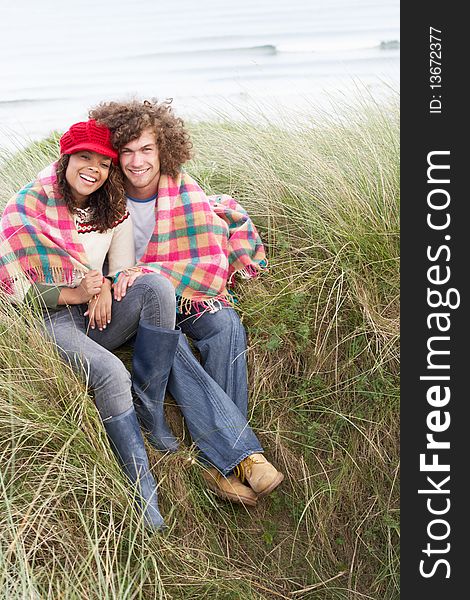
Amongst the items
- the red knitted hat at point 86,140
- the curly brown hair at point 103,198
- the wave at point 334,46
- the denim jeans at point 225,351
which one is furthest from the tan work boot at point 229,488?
the wave at point 334,46

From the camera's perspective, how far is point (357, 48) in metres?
16.2

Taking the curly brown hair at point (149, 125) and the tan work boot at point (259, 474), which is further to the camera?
the curly brown hair at point (149, 125)

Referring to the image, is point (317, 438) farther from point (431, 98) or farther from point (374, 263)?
point (431, 98)

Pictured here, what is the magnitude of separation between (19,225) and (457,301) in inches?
68.8

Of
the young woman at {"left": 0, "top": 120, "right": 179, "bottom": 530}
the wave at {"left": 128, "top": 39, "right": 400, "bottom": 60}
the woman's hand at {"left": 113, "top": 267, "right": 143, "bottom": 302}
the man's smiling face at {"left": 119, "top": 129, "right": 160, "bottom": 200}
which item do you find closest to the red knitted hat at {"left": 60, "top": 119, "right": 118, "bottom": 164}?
the young woman at {"left": 0, "top": 120, "right": 179, "bottom": 530}

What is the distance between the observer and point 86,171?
3.39 meters

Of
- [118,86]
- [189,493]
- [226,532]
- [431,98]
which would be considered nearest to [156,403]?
[189,493]

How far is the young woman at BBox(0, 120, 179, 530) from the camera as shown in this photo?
10.8 feet

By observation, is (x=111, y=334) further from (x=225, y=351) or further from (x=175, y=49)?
(x=175, y=49)

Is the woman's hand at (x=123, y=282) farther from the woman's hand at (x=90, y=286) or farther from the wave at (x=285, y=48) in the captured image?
the wave at (x=285, y=48)

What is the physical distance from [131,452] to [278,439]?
0.67 m

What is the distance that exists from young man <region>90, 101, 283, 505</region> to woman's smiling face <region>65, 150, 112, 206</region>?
5.9 inches

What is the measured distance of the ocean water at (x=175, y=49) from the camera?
44.6ft

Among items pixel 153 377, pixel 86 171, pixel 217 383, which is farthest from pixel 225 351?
pixel 86 171
